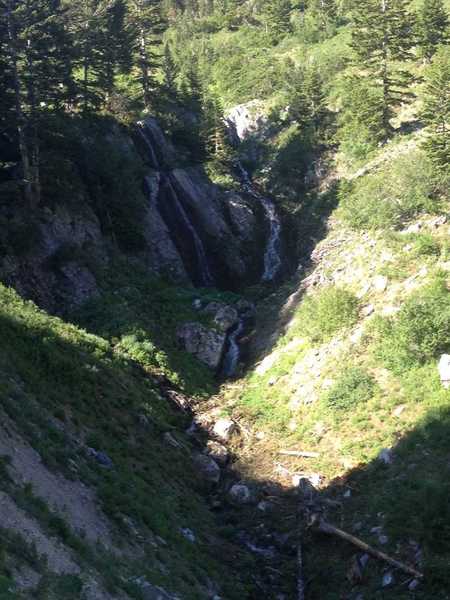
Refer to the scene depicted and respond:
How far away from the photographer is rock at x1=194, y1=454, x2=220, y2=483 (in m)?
16.6

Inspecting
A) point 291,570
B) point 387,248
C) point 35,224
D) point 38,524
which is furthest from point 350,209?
point 38,524

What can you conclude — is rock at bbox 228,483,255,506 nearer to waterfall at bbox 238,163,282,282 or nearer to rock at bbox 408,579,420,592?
rock at bbox 408,579,420,592

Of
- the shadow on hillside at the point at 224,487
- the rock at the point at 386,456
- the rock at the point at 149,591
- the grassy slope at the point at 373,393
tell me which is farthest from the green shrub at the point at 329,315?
the rock at the point at 149,591

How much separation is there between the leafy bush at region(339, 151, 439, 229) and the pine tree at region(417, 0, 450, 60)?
16222 millimetres

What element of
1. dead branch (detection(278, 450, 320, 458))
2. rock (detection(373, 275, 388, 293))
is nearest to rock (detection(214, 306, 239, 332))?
rock (detection(373, 275, 388, 293))

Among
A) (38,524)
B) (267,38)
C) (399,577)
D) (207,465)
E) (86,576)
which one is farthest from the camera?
(267,38)

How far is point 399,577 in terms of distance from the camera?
1073 cm

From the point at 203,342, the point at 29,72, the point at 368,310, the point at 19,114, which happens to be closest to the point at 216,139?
the point at 29,72

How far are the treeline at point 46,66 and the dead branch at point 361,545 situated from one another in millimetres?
20315

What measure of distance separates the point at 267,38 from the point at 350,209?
163ft

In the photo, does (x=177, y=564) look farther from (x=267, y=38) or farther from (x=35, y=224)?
(x=267, y=38)

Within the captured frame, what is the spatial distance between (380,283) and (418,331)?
5203 mm

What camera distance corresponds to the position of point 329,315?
2194 centimetres

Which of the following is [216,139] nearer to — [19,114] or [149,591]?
[19,114]
